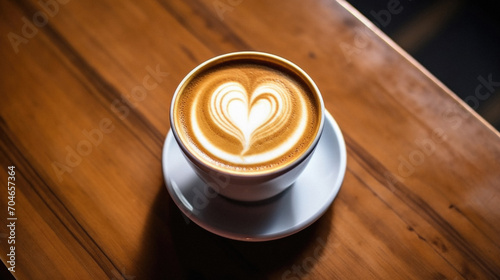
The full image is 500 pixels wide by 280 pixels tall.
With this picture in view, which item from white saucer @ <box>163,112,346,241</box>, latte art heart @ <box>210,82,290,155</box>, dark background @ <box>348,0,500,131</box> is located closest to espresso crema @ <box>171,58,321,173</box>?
latte art heart @ <box>210,82,290,155</box>

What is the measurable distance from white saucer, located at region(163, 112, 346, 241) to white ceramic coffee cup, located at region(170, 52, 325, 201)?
28 mm

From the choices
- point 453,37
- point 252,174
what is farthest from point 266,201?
point 453,37

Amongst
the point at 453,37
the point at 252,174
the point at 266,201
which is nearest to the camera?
the point at 252,174

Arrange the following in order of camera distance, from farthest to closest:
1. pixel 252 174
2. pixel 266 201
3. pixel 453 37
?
pixel 453 37, pixel 266 201, pixel 252 174

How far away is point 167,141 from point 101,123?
154mm

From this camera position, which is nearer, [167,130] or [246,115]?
[246,115]

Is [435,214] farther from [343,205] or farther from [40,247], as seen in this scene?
[40,247]

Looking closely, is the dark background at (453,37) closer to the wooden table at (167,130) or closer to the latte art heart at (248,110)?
the wooden table at (167,130)

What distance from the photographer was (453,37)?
1520mm

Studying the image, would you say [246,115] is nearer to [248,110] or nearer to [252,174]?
[248,110]

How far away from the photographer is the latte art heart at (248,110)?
659mm

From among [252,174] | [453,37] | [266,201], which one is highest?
[252,174]

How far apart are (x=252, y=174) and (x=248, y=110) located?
0.13 m

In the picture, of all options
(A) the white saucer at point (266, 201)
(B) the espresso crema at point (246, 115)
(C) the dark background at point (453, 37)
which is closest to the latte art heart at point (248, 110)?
(B) the espresso crema at point (246, 115)
